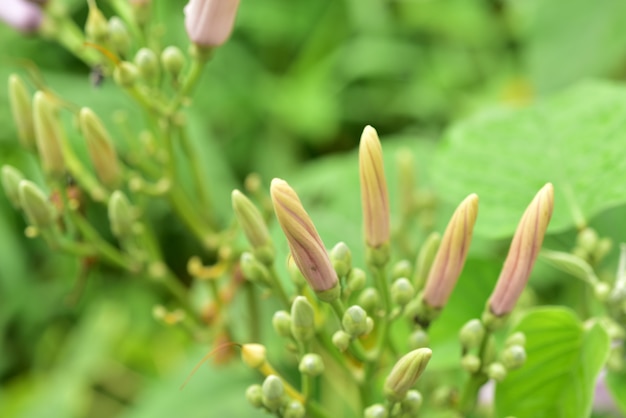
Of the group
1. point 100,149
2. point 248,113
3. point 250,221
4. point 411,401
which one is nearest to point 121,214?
point 100,149

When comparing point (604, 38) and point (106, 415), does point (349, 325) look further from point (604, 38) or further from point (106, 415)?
point (106, 415)

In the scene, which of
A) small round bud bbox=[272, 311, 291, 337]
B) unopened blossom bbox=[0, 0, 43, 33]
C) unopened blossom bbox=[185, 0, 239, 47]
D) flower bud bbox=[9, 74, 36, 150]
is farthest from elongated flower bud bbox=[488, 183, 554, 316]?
unopened blossom bbox=[0, 0, 43, 33]

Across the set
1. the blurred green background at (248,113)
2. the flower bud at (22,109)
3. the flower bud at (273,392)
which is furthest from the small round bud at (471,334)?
the blurred green background at (248,113)

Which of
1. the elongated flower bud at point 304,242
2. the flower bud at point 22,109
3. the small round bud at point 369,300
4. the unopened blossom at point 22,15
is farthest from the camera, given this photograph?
the unopened blossom at point 22,15

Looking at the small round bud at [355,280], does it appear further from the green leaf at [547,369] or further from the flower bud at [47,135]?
the flower bud at [47,135]

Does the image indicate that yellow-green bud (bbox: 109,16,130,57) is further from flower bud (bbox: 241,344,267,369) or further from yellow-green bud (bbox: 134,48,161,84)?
flower bud (bbox: 241,344,267,369)

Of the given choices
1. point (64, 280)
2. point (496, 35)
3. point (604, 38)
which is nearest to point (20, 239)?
point (64, 280)
